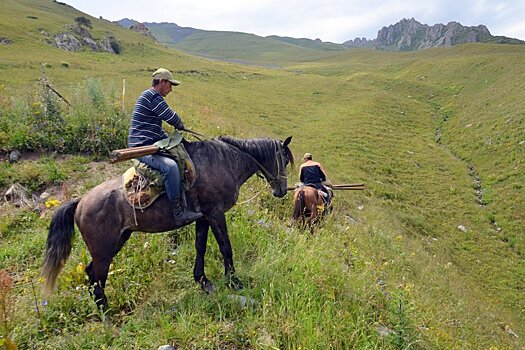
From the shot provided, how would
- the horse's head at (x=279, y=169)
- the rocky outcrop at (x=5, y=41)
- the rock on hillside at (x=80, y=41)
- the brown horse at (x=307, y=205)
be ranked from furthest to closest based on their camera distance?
1. the rock on hillside at (x=80, y=41)
2. the rocky outcrop at (x=5, y=41)
3. the brown horse at (x=307, y=205)
4. the horse's head at (x=279, y=169)

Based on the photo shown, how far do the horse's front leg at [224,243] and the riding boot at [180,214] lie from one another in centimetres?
41

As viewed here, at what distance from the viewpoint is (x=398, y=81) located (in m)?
51.9

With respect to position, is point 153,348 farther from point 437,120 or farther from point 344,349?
point 437,120

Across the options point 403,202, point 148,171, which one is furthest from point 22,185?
point 403,202

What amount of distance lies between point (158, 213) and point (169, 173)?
68 centimetres

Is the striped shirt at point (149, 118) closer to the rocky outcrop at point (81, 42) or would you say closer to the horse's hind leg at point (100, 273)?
the horse's hind leg at point (100, 273)

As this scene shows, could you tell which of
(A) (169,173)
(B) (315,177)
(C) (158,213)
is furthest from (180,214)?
(B) (315,177)

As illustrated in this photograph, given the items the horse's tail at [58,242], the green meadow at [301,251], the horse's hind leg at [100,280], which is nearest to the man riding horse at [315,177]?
the green meadow at [301,251]

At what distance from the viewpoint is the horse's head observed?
711 cm

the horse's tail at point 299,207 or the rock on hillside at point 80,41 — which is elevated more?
the rock on hillside at point 80,41

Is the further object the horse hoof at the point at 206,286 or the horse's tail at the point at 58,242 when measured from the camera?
the horse hoof at the point at 206,286

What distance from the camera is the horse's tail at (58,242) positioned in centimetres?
533

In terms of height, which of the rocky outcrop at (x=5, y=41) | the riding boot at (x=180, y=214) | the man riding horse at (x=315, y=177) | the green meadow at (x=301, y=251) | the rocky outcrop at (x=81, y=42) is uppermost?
the rocky outcrop at (x=81, y=42)

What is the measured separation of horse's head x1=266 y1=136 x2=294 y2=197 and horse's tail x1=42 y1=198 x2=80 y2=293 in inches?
140
